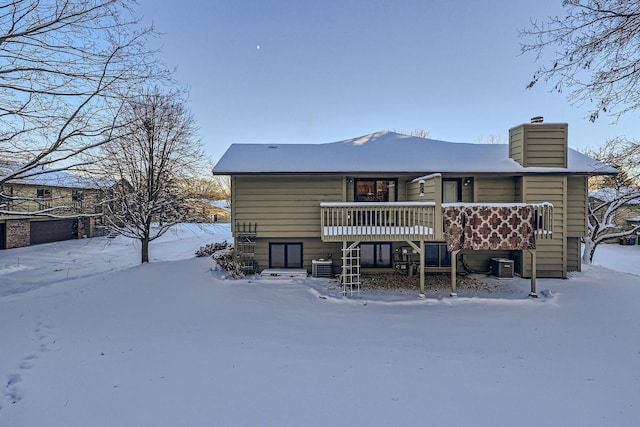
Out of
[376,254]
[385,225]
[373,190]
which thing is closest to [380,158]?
[373,190]

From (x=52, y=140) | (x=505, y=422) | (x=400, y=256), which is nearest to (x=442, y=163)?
(x=400, y=256)

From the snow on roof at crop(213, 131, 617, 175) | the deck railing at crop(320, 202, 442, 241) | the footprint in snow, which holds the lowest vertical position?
the footprint in snow

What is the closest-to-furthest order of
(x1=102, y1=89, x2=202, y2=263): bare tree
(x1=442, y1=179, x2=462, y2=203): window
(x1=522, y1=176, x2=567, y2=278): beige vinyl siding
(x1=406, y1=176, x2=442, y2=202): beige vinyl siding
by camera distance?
(x1=406, y1=176, x2=442, y2=202): beige vinyl siding, (x1=522, y1=176, x2=567, y2=278): beige vinyl siding, (x1=442, y1=179, x2=462, y2=203): window, (x1=102, y1=89, x2=202, y2=263): bare tree

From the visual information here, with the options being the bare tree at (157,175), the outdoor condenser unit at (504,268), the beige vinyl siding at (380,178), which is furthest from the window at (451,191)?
the bare tree at (157,175)

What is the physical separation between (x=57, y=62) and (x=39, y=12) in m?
0.69

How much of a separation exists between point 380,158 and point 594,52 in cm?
789

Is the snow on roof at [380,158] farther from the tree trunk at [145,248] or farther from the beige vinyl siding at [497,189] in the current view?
the tree trunk at [145,248]

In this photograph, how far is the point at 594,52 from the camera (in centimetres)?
392

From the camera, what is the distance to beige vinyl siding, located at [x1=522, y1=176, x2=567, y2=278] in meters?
10.9

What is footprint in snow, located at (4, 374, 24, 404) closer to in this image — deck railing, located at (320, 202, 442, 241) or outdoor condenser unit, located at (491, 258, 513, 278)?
deck railing, located at (320, 202, 442, 241)

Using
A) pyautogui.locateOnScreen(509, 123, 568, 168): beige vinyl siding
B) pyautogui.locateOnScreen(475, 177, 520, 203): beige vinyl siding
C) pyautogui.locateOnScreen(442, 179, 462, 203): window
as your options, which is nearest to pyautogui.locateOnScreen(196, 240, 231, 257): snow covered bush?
pyautogui.locateOnScreen(442, 179, 462, 203): window

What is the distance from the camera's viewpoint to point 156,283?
30.3 ft

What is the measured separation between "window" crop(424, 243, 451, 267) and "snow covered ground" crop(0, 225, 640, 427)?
8.40 feet

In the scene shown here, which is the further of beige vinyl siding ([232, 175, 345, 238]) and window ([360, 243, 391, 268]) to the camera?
window ([360, 243, 391, 268])
